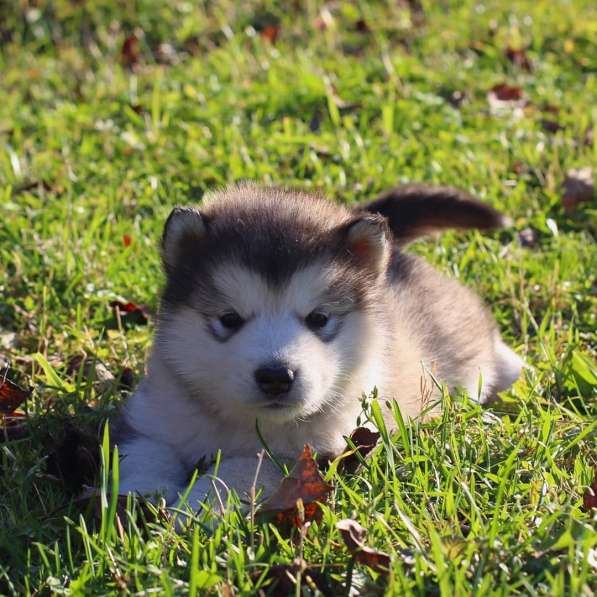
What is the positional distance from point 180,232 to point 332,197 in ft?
4.83

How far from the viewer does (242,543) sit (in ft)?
9.68

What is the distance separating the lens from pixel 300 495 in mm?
3094

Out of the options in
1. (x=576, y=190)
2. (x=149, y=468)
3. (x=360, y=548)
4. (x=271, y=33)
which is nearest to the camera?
(x=360, y=548)

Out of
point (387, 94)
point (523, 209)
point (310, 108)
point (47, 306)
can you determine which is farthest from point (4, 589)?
point (387, 94)

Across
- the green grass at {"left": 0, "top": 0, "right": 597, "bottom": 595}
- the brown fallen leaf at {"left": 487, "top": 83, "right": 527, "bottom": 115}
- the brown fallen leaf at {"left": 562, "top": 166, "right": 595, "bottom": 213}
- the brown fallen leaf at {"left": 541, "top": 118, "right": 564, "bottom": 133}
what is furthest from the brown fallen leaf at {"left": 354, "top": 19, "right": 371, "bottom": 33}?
the brown fallen leaf at {"left": 562, "top": 166, "right": 595, "bottom": 213}

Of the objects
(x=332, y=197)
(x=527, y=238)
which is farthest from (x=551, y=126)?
(x=332, y=197)

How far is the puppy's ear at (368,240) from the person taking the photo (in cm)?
357

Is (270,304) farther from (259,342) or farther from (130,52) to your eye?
(130,52)

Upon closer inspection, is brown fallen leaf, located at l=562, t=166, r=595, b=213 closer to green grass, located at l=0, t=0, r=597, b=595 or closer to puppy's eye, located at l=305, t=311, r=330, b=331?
green grass, located at l=0, t=0, r=597, b=595

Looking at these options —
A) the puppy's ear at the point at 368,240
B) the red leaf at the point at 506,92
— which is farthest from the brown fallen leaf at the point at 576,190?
the puppy's ear at the point at 368,240

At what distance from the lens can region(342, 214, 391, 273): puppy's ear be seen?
357 centimetres

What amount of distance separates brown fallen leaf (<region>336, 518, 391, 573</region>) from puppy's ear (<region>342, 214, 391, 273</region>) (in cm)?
105

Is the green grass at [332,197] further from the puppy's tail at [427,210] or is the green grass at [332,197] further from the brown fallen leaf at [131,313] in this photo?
the puppy's tail at [427,210]

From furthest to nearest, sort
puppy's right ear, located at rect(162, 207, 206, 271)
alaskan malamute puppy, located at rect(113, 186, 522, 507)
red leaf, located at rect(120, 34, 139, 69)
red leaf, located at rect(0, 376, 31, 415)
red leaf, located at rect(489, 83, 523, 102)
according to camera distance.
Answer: red leaf, located at rect(120, 34, 139, 69) → red leaf, located at rect(489, 83, 523, 102) → red leaf, located at rect(0, 376, 31, 415) → puppy's right ear, located at rect(162, 207, 206, 271) → alaskan malamute puppy, located at rect(113, 186, 522, 507)
